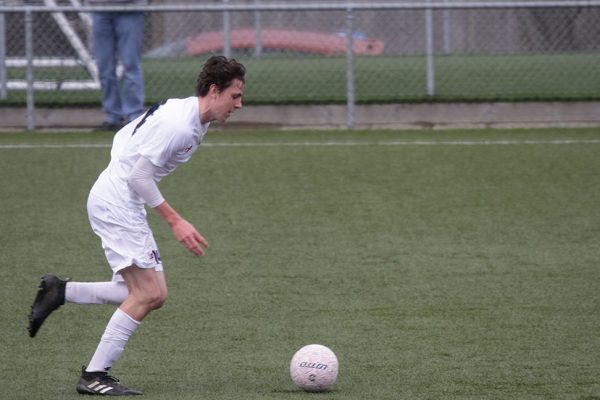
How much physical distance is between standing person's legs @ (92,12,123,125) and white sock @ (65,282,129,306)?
6.44 meters

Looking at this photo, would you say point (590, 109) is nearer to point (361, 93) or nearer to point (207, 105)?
point (361, 93)

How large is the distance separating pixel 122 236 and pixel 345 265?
298 cm

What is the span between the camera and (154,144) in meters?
4.81

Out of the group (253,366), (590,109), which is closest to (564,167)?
(590,109)

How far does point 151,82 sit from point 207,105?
9.46 meters

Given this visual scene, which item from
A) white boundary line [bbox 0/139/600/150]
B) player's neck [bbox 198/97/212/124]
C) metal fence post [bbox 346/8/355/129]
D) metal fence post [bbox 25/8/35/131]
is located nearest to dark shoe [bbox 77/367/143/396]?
player's neck [bbox 198/97/212/124]

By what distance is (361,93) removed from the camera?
516 inches

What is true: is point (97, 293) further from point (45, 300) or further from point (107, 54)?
point (107, 54)

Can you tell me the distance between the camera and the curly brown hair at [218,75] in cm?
489

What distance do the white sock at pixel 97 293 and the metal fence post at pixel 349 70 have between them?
7052mm

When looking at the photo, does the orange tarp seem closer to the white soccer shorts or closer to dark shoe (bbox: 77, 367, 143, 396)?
the white soccer shorts

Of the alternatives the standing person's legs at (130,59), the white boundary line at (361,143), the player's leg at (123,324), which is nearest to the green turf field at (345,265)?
the white boundary line at (361,143)

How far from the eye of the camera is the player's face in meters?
4.91

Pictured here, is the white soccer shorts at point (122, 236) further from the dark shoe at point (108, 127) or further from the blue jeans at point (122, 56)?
the dark shoe at point (108, 127)
